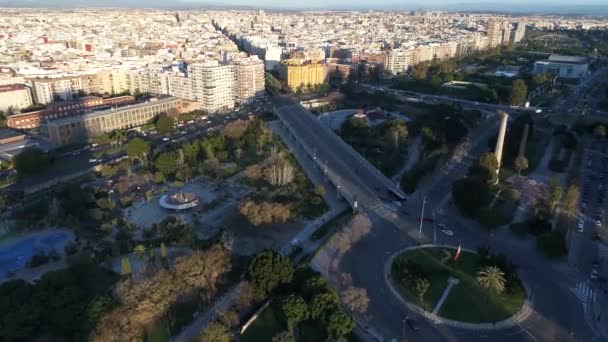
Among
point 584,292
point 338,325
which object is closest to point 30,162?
point 338,325

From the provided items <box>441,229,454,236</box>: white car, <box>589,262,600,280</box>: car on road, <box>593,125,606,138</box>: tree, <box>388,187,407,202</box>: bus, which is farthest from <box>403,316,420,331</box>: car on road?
<box>593,125,606,138</box>: tree

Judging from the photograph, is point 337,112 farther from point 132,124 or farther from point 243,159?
point 132,124

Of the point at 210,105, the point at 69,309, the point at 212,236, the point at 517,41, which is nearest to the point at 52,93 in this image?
the point at 210,105

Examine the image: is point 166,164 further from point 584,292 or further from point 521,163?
point 584,292

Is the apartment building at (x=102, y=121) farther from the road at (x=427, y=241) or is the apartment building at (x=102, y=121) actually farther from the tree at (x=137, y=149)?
the road at (x=427, y=241)

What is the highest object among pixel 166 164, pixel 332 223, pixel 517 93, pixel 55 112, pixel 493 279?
pixel 517 93

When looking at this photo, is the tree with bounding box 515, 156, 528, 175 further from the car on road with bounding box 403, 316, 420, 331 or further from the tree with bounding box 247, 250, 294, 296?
the tree with bounding box 247, 250, 294, 296
